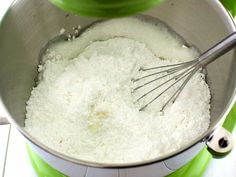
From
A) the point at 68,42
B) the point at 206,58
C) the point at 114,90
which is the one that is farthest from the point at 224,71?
the point at 68,42

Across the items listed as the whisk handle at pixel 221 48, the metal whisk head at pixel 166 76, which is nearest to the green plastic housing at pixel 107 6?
the whisk handle at pixel 221 48

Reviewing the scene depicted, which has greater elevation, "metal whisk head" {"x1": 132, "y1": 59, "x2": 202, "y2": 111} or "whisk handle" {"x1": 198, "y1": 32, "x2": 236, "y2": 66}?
"whisk handle" {"x1": 198, "y1": 32, "x2": 236, "y2": 66}

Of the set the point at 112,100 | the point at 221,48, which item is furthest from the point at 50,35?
the point at 221,48

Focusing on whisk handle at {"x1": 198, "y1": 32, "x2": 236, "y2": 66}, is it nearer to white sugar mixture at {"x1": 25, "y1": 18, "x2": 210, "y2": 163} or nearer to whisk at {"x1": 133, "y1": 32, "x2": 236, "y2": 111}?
whisk at {"x1": 133, "y1": 32, "x2": 236, "y2": 111}

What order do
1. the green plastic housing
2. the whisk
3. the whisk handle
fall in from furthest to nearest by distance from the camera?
1. the whisk
2. the whisk handle
3. the green plastic housing

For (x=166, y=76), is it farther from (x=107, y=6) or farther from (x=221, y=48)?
(x=107, y=6)

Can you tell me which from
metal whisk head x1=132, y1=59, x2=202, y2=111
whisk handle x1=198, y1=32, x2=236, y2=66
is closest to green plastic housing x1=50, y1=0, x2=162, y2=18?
whisk handle x1=198, y1=32, x2=236, y2=66
